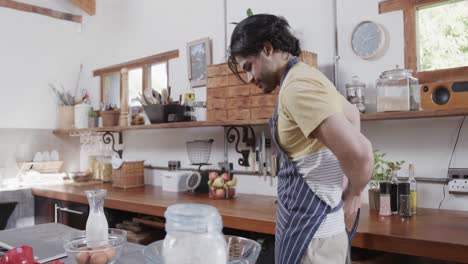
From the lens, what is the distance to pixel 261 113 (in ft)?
7.58

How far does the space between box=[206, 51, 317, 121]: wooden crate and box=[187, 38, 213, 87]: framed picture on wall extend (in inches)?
15.5

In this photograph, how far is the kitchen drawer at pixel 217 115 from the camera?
2.49 meters

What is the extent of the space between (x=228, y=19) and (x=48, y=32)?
2117 millimetres

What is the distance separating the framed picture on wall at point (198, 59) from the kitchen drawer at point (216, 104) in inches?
18.1

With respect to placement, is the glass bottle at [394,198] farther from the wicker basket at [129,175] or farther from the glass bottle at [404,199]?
the wicker basket at [129,175]

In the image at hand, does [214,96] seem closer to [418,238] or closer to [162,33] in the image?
[162,33]

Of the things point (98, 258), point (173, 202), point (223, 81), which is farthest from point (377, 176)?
point (98, 258)

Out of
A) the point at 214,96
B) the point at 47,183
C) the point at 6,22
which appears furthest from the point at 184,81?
the point at 6,22

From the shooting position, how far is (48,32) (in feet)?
12.9

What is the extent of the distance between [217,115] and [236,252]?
168 centimetres

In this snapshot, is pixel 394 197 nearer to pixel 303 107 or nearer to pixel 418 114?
pixel 418 114

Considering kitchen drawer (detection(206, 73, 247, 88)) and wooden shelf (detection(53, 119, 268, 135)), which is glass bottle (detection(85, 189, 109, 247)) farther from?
kitchen drawer (detection(206, 73, 247, 88))

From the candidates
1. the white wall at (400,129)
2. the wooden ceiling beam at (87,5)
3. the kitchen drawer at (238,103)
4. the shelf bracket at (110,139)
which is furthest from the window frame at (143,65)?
the white wall at (400,129)

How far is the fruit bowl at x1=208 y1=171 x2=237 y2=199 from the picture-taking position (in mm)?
2545
